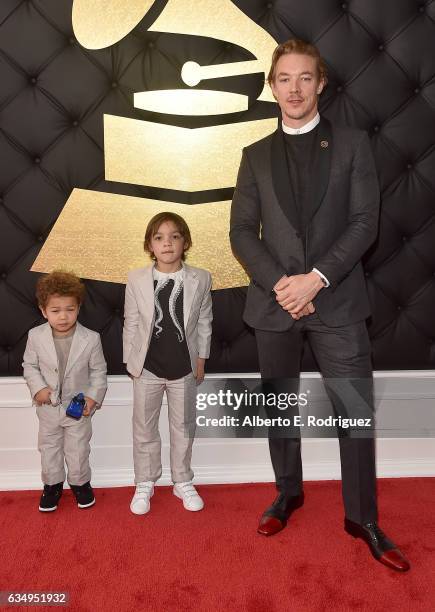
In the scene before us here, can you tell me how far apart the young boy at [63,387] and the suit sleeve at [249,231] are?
635 millimetres

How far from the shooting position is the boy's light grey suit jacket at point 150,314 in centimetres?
216

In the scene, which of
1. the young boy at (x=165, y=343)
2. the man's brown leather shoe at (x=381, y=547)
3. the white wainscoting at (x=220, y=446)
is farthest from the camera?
the white wainscoting at (x=220, y=446)

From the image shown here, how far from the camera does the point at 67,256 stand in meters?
2.29

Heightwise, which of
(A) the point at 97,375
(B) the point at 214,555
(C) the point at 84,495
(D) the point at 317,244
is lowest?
(B) the point at 214,555

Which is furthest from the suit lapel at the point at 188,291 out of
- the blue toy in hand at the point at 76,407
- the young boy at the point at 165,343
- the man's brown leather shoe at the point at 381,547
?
the man's brown leather shoe at the point at 381,547

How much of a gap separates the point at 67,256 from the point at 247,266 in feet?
2.50

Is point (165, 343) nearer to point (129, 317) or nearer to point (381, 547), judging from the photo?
point (129, 317)

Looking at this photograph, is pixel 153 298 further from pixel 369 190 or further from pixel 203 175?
pixel 369 190

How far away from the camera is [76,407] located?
220 cm

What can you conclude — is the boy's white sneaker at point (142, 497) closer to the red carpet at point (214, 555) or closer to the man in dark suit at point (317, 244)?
the red carpet at point (214, 555)

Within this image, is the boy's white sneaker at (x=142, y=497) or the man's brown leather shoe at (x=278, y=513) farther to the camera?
the boy's white sneaker at (x=142, y=497)

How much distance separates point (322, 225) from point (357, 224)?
11 centimetres

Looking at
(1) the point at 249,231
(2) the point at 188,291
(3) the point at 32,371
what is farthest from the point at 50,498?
(1) the point at 249,231

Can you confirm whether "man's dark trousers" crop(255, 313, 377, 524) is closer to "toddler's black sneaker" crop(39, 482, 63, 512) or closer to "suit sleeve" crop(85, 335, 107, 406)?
"suit sleeve" crop(85, 335, 107, 406)
